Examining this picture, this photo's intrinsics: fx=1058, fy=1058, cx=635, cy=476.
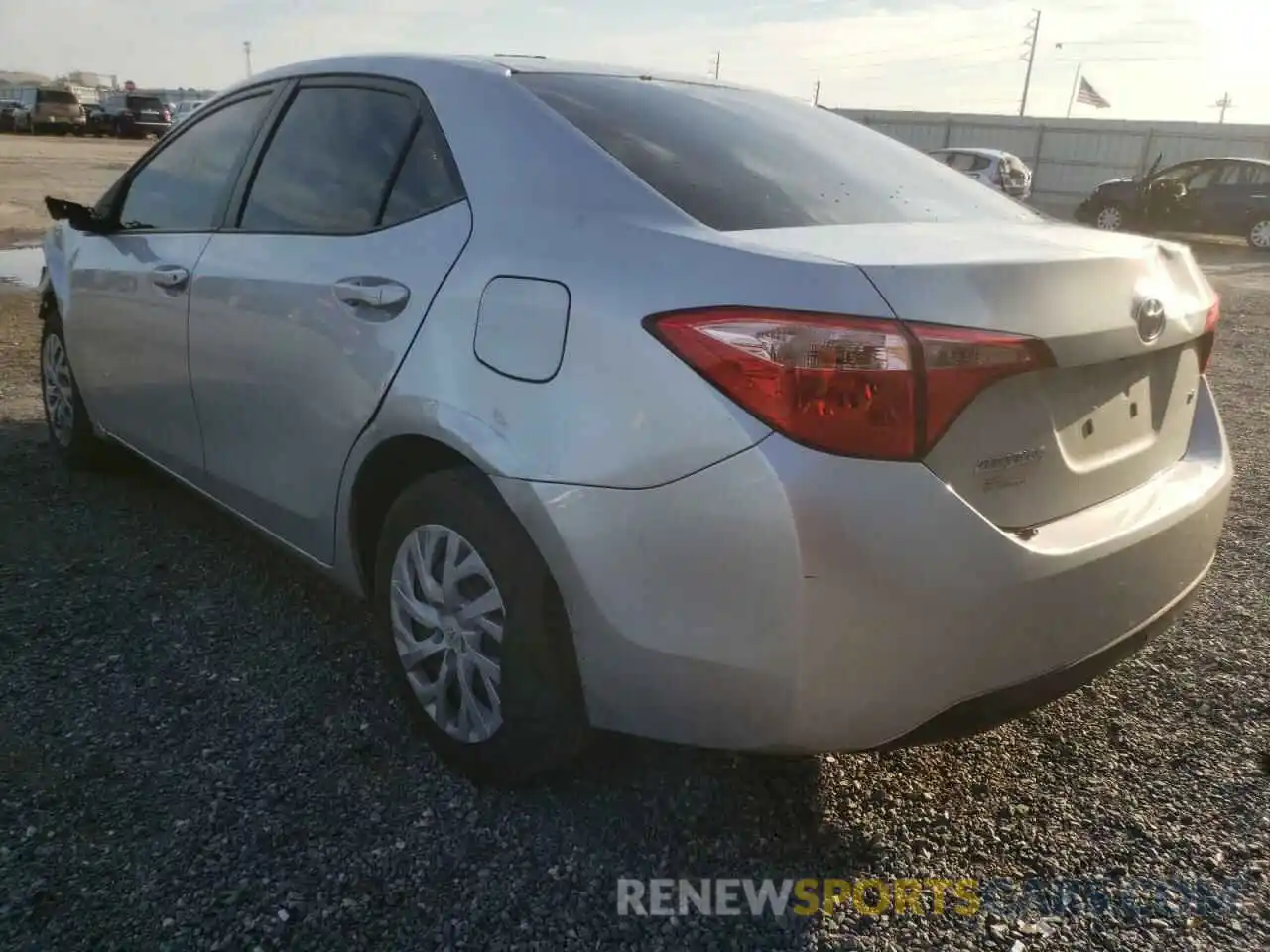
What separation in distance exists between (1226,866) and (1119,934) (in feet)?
1.25

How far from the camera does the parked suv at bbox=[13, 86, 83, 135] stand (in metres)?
39.8

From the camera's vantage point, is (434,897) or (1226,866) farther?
(1226,866)

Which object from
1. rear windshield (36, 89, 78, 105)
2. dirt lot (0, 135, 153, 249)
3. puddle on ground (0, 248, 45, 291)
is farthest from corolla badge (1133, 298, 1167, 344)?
rear windshield (36, 89, 78, 105)

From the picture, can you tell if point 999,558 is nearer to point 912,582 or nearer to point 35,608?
point 912,582

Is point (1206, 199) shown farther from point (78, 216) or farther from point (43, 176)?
point (43, 176)

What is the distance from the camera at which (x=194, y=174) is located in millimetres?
3535

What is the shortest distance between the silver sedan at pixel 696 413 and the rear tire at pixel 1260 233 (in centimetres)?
1906

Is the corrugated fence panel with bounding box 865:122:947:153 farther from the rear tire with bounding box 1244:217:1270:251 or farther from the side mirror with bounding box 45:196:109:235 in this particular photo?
the side mirror with bounding box 45:196:109:235

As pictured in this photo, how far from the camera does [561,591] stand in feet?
6.90

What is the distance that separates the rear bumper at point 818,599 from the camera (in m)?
1.79

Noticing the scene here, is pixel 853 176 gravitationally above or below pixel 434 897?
above

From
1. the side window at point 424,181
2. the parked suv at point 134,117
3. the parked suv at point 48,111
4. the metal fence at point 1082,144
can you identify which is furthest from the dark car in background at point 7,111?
the side window at point 424,181

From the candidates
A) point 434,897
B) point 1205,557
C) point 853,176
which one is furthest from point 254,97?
point 1205,557

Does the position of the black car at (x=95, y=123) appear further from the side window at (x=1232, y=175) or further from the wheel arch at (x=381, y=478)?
the wheel arch at (x=381, y=478)
